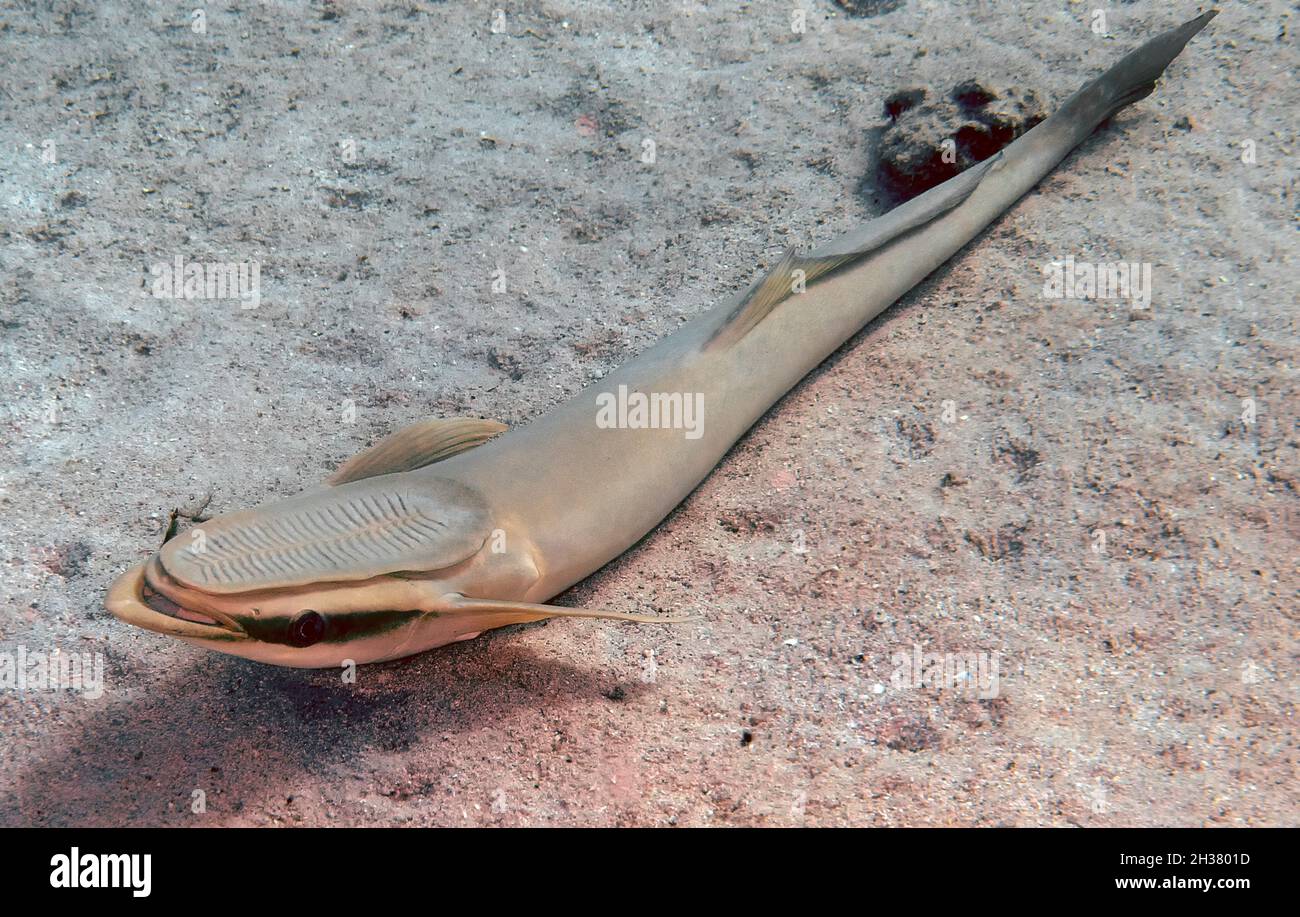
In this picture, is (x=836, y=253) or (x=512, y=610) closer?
(x=512, y=610)

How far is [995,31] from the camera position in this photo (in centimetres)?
526

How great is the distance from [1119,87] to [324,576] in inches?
188

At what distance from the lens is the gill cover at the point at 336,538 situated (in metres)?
2.07

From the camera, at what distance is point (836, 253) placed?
11.8 ft

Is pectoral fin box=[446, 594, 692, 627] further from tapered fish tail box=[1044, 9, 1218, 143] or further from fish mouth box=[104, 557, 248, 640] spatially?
tapered fish tail box=[1044, 9, 1218, 143]

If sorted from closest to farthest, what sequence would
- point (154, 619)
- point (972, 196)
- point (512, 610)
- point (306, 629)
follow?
point (154, 619) → point (306, 629) → point (512, 610) → point (972, 196)

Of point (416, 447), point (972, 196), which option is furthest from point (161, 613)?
point (972, 196)

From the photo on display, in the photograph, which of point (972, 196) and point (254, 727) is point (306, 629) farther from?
point (972, 196)

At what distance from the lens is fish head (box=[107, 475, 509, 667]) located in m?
2.05

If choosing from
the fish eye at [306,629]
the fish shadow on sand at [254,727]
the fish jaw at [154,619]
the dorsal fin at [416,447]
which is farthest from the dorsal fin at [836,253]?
the fish jaw at [154,619]

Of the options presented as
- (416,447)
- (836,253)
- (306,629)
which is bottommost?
(306,629)

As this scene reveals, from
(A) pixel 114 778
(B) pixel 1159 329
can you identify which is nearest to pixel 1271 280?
(B) pixel 1159 329

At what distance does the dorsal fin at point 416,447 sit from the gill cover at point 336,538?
0.35 feet

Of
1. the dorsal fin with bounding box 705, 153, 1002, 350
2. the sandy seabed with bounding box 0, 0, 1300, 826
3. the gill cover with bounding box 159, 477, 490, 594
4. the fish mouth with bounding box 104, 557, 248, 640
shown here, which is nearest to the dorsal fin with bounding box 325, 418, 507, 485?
the gill cover with bounding box 159, 477, 490, 594
